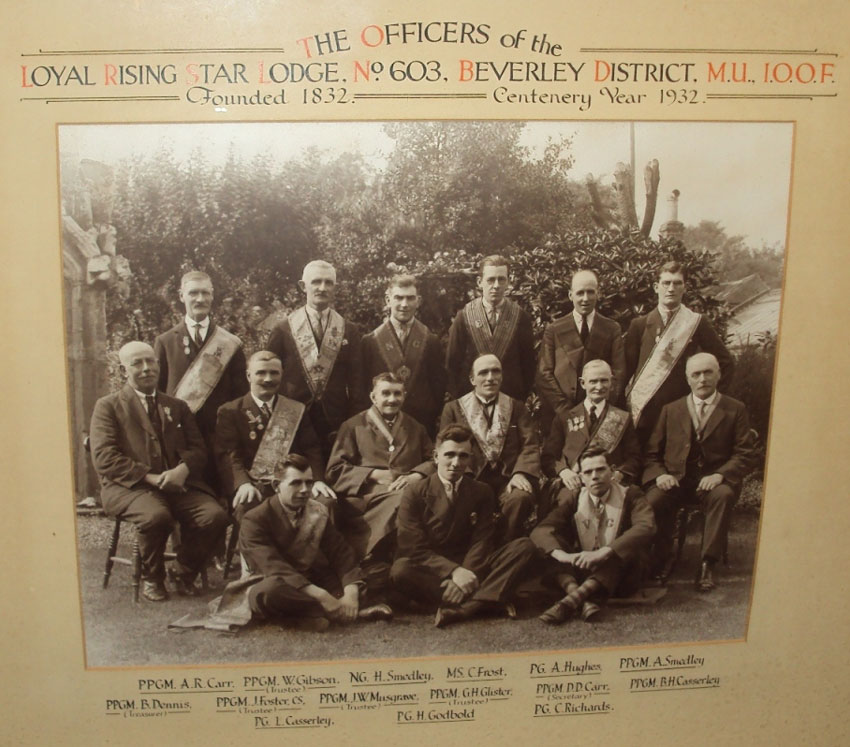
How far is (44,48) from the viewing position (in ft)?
9.28

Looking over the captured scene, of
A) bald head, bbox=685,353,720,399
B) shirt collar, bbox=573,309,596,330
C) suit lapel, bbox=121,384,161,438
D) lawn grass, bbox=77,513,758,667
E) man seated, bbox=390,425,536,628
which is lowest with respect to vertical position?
lawn grass, bbox=77,513,758,667

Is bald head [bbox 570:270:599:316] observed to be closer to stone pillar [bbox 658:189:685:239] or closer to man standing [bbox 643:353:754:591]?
stone pillar [bbox 658:189:685:239]

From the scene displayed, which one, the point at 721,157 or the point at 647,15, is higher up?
the point at 647,15

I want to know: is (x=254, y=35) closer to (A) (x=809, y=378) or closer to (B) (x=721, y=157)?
(B) (x=721, y=157)

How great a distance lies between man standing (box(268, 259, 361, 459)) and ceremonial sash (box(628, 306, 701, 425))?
121 centimetres

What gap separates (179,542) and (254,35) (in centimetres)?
206

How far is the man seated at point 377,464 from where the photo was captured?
3.14 metres

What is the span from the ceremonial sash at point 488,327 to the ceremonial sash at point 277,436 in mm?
786

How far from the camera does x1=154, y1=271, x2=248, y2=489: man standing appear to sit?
3016 mm

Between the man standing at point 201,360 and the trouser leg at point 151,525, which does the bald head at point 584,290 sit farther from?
the trouser leg at point 151,525

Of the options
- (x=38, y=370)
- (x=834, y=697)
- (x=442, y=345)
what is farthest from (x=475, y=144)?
(x=834, y=697)

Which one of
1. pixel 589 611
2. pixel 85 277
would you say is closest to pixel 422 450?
pixel 589 611

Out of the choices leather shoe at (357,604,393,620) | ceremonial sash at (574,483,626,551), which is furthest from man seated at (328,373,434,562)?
ceremonial sash at (574,483,626,551)

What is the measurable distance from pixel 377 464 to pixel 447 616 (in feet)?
2.39
